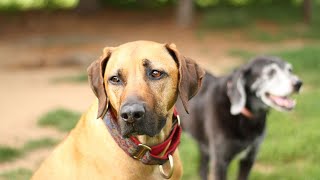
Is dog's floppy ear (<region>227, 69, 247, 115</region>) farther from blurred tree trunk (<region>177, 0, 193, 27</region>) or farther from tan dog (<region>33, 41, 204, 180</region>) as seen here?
blurred tree trunk (<region>177, 0, 193, 27</region>)

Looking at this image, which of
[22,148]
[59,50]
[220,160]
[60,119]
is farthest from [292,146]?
[59,50]

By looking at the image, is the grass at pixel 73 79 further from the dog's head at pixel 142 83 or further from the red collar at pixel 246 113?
the dog's head at pixel 142 83

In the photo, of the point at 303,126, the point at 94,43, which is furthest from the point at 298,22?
the point at 303,126

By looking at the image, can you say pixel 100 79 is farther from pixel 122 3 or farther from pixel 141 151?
pixel 122 3

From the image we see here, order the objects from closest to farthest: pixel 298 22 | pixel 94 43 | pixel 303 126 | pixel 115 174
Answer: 1. pixel 115 174
2. pixel 303 126
3. pixel 94 43
4. pixel 298 22

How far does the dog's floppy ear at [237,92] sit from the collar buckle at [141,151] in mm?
1811

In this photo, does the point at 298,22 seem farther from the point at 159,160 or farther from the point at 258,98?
the point at 159,160

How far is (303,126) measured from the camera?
6.49 meters

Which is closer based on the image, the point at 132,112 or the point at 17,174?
the point at 132,112

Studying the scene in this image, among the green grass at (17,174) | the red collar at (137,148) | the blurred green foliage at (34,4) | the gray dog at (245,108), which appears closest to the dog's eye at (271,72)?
the gray dog at (245,108)

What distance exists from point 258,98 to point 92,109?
195 centimetres

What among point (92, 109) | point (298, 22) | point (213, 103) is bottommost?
point (298, 22)

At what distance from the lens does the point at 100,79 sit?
10.2 feet

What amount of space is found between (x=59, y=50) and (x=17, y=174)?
7.64 m
